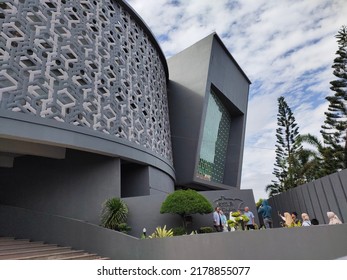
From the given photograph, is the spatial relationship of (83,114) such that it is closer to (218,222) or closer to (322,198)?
(218,222)

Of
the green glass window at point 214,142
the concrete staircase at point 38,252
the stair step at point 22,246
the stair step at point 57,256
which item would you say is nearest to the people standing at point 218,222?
the concrete staircase at point 38,252

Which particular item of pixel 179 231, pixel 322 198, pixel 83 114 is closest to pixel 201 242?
pixel 179 231

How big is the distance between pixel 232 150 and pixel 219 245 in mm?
19152

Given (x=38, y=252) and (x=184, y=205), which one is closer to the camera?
(x=38, y=252)

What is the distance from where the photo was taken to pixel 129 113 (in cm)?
1274

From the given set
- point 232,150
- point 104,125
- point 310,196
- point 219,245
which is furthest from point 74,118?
point 232,150

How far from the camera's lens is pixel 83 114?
34.4 ft

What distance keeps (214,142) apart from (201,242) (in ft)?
55.2

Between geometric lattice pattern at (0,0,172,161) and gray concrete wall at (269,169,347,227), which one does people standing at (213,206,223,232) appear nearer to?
gray concrete wall at (269,169,347,227)

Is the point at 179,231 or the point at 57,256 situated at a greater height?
the point at 179,231

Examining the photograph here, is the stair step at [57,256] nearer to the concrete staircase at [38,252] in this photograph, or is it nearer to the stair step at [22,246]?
the concrete staircase at [38,252]

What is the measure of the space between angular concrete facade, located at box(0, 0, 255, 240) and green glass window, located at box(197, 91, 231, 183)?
363 cm

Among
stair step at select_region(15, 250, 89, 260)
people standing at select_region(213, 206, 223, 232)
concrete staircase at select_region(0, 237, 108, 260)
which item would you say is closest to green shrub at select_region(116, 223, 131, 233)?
concrete staircase at select_region(0, 237, 108, 260)

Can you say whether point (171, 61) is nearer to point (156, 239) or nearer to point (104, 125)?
point (104, 125)
